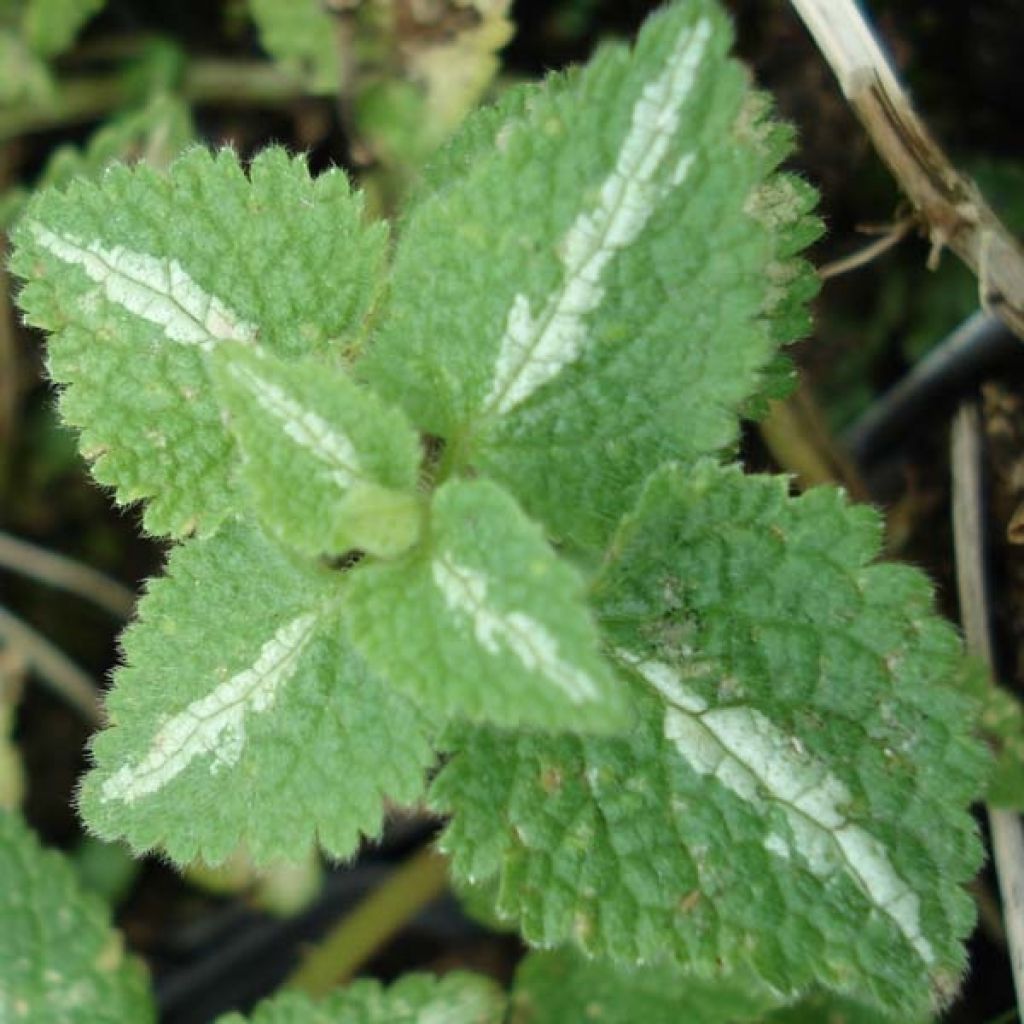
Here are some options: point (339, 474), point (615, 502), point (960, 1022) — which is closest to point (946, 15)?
point (615, 502)

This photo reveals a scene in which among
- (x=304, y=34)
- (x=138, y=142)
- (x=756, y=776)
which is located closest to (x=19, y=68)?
(x=138, y=142)

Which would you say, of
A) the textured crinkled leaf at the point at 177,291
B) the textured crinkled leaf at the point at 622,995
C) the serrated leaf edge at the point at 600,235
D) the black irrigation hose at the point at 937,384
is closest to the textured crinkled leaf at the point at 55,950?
the textured crinkled leaf at the point at 622,995

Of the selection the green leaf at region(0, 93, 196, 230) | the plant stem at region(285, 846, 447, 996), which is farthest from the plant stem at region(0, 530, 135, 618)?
the plant stem at region(285, 846, 447, 996)

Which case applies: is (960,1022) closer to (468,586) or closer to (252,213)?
(468,586)

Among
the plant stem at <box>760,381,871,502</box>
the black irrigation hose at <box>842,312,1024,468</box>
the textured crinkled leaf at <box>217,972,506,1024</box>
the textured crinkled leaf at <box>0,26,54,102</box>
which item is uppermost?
the black irrigation hose at <box>842,312,1024,468</box>

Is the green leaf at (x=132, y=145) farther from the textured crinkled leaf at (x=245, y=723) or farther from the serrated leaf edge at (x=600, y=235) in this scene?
the serrated leaf edge at (x=600, y=235)

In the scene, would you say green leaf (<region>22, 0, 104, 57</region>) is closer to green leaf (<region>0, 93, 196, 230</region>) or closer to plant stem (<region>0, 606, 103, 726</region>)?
green leaf (<region>0, 93, 196, 230</region>)
